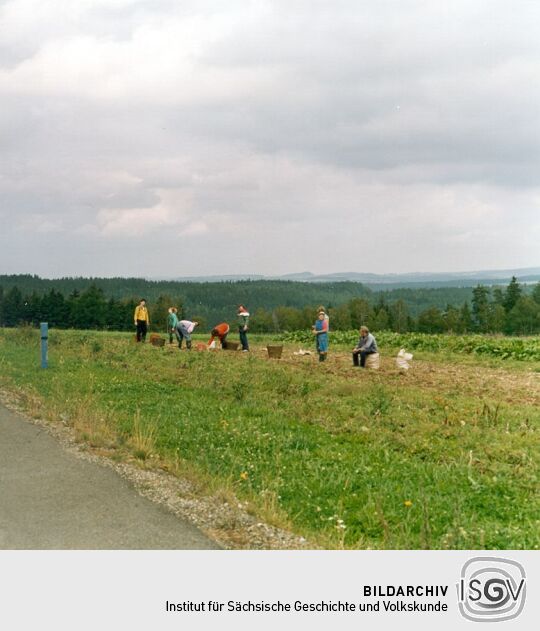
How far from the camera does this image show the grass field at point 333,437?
5965 mm

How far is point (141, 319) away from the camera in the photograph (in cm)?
2359

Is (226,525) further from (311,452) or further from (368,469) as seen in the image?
(311,452)

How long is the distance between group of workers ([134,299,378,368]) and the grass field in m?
0.96

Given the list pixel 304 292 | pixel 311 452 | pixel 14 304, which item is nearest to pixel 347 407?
pixel 311 452

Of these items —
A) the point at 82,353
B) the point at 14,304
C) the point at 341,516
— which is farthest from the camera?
the point at 14,304

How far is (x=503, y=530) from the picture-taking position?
18.3ft

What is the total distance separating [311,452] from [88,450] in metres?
2.68

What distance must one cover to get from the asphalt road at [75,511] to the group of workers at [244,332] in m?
11.4

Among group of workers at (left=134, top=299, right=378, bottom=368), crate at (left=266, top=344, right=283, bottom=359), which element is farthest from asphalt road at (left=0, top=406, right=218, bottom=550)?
crate at (left=266, top=344, right=283, bottom=359)

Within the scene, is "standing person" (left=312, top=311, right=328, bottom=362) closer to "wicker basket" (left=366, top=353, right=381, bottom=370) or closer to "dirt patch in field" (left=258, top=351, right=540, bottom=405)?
"dirt patch in field" (left=258, top=351, right=540, bottom=405)

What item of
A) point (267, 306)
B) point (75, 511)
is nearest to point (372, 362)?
point (75, 511)
